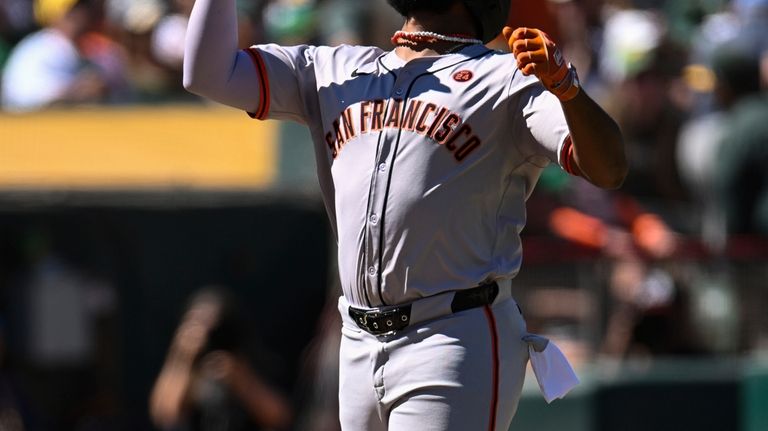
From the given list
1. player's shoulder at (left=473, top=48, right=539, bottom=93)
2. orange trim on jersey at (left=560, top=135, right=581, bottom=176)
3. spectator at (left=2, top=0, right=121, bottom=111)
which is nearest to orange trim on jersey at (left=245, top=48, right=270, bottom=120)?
player's shoulder at (left=473, top=48, right=539, bottom=93)

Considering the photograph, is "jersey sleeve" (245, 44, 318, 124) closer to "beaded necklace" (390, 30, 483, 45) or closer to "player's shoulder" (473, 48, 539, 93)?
"beaded necklace" (390, 30, 483, 45)

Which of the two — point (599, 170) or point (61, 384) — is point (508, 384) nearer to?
point (599, 170)

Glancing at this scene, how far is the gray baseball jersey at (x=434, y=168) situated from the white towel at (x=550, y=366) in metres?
0.18

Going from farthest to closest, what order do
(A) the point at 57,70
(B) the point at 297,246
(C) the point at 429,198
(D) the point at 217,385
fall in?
(A) the point at 57,70 → (B) the point at 297,246 → (D) the point at 217,385 → (C) the point at 429,198

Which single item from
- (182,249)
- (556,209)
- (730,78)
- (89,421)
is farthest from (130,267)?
(730,78)

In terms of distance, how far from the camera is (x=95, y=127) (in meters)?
9.09

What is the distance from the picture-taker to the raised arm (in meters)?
3.01

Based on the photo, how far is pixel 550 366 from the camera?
3.42m

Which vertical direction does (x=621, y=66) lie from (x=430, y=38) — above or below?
below

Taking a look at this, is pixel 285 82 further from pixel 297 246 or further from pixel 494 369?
pixel 297 246

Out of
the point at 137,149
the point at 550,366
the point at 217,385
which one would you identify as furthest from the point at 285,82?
the point at 137,149

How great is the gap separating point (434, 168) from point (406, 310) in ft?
1.08

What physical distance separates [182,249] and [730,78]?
11.0 ft

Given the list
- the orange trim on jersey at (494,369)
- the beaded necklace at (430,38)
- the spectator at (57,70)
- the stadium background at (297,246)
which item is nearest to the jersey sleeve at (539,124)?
the beaded necklace at (430,38)
